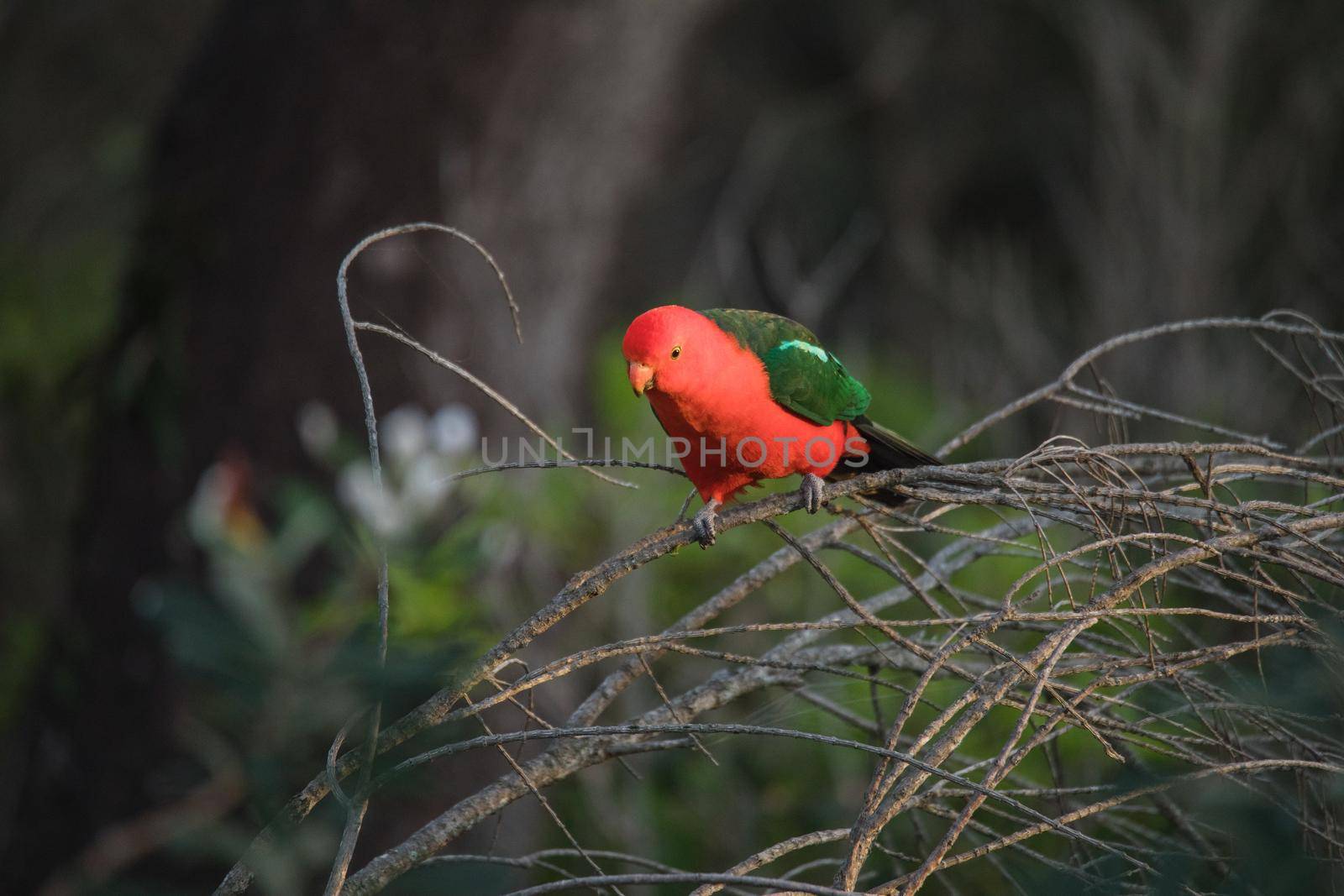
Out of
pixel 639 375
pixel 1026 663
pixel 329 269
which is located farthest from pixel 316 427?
pixel 1026 663

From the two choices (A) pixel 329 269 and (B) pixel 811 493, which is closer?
(B) pixel 811 493

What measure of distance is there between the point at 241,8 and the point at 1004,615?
4.36 meters

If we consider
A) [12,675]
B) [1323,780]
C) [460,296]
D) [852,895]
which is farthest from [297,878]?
[12,675]

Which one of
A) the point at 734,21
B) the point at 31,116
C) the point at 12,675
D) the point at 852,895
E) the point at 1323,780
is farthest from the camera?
the point at 734,21

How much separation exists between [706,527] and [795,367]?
650mm

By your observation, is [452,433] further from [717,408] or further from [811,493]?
[811,493]

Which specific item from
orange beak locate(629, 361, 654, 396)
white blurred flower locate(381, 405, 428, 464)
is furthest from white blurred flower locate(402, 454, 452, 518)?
orange beak locate(629, 361, 654, 396)

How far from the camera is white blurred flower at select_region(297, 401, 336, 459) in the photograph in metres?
4.01

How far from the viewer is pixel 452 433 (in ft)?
13.0

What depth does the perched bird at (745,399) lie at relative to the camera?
8.03 ft

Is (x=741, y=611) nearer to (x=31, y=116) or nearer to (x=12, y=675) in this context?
(x=12, y=675)

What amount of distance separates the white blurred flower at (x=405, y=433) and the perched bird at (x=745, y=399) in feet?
4.08

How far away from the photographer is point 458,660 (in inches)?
58.9

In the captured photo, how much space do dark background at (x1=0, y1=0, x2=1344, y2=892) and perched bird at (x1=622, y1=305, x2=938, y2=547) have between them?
62cm
